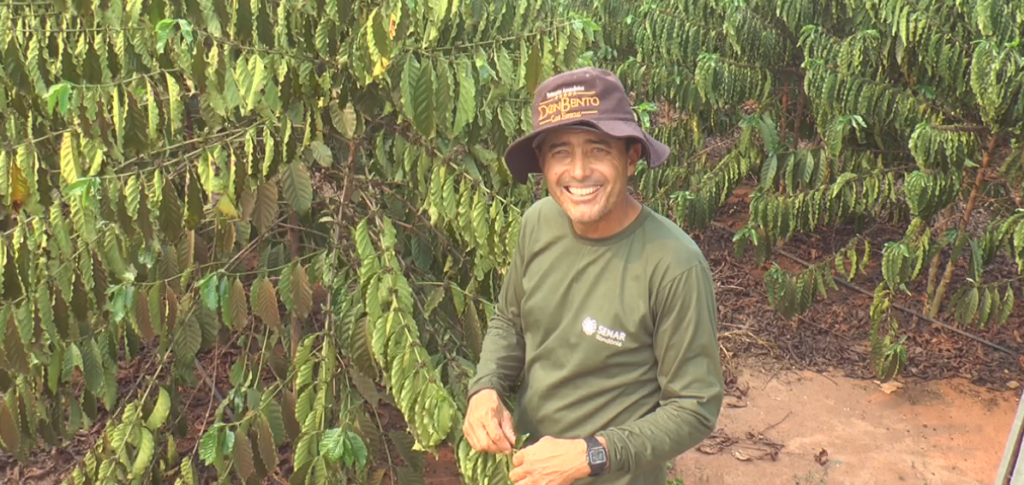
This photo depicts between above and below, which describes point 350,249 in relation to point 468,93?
below

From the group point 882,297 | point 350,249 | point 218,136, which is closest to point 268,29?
point 218,136

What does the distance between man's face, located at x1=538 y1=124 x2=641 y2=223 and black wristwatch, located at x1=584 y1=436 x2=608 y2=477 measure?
18.8 inches

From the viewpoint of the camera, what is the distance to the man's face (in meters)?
1.71

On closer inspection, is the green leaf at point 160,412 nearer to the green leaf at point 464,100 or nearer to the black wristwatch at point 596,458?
the green leaf at point 464,100

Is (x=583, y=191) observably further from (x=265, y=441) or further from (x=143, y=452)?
(x=143, y=452)

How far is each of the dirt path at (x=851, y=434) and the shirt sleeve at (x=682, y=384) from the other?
278 centimetres

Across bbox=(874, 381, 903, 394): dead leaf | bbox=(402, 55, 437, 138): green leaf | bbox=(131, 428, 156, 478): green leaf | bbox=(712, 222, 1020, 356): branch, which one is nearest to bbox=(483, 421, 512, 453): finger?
bbox=(402, 55, 437, 138): green leaf

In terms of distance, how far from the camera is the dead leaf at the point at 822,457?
14.4ft

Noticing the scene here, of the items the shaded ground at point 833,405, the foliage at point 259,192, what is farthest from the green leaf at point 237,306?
the shaded ground at point 833,405

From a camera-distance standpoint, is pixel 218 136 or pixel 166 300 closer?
pixel 166 300

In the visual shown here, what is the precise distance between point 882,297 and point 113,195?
4518 mm

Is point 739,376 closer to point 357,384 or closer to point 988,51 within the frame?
point 988,51

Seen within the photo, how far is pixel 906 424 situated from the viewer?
15.9ft

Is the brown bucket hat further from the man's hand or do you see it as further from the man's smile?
the man's hand
